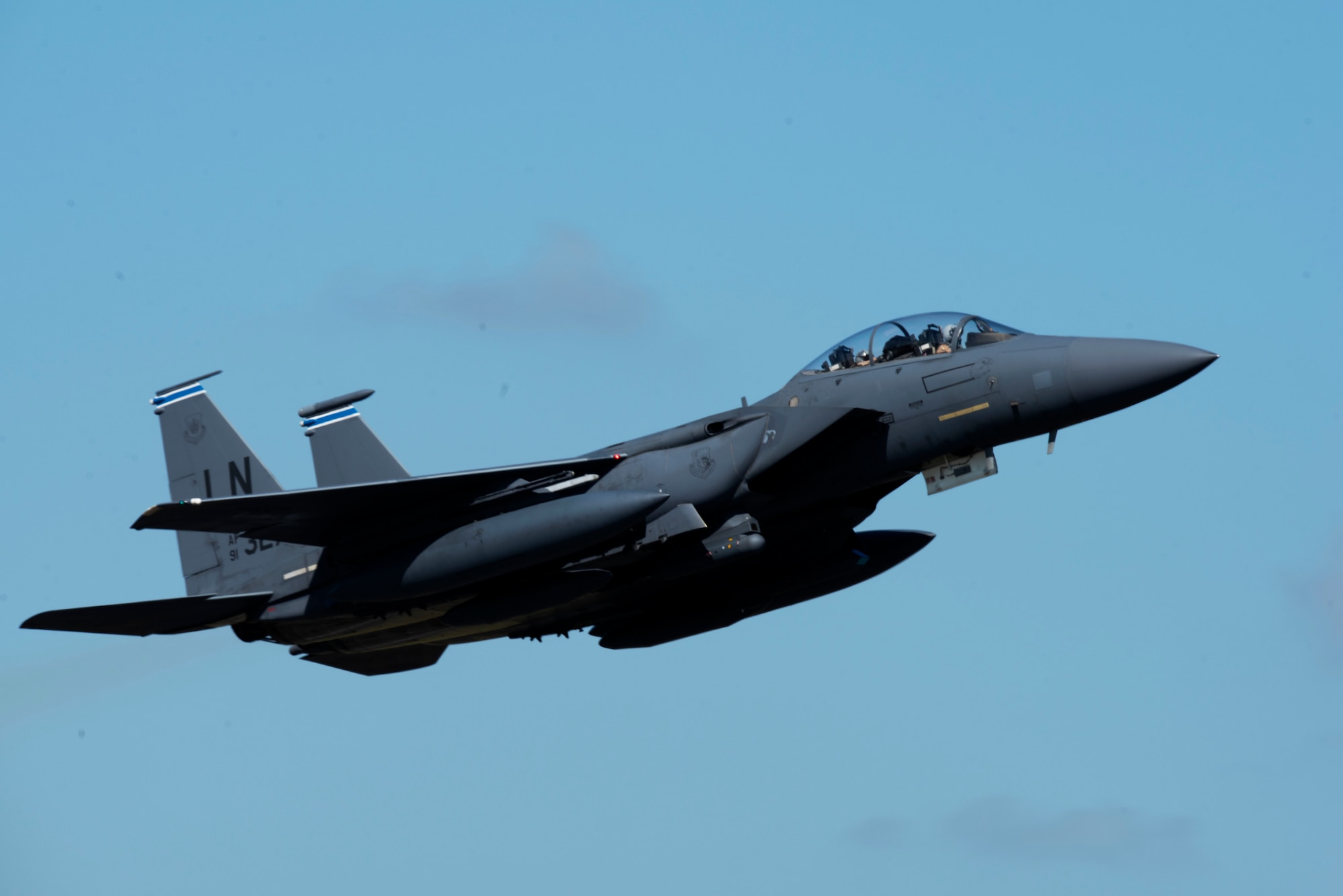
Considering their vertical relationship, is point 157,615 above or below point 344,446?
below

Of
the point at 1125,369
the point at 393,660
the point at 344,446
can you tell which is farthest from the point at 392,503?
the point at 1125,369

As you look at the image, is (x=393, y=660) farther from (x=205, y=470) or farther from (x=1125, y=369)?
(x=1125, y=369)

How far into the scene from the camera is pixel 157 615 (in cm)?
2011

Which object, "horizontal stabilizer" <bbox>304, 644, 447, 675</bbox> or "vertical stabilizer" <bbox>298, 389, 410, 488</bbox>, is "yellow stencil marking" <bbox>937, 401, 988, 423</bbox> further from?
"horizontal stabilizer" <bbox>304, 644, 447, 675</bbox>

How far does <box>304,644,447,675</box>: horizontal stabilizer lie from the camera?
898 inches

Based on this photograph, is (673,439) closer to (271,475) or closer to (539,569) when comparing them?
(539,569)

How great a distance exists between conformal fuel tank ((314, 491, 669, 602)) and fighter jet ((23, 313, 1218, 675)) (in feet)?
0.08

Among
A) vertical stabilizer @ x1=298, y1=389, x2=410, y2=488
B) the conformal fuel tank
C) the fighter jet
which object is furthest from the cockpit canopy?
vertical stabilizer @ x1=298, y1=389, x2=410, y2=488

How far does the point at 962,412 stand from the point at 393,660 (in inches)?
384

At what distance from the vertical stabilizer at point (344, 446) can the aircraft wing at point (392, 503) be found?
3.03 meters

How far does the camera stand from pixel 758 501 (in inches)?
748

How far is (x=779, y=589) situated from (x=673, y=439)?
3.20 meters

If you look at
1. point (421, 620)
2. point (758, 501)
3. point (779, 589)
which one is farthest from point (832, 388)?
point (421, 620)

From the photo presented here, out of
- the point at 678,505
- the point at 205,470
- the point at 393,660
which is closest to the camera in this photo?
the point at 678,505
